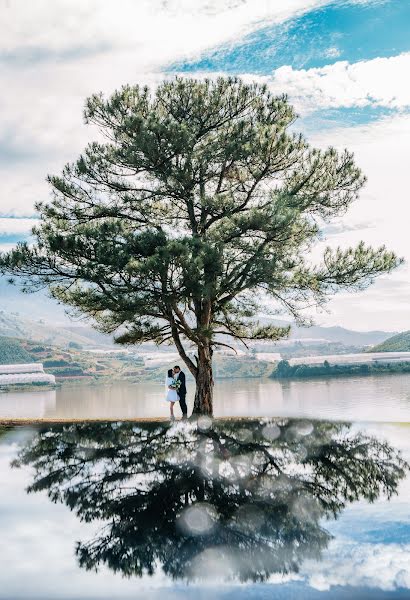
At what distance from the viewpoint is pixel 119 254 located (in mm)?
17203

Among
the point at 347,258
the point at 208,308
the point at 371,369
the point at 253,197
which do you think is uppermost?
the point at 253,197

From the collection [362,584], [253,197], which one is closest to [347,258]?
[253,197]

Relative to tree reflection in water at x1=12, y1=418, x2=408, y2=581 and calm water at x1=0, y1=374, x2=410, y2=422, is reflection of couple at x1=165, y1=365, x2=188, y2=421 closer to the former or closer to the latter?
tree reflection in water at x1=12, y1=418, x2=408, y2=581

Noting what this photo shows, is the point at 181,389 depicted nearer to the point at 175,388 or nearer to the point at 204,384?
the point at 175,388

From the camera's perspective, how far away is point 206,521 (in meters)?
6.14

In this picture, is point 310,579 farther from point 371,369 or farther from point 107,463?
point 371,369

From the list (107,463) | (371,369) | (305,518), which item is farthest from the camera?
(371,369)

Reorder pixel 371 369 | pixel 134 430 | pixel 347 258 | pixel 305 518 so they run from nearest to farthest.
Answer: pixel 305 518 < pixel 134 430 < pixel 347 258 < pixel 371 369

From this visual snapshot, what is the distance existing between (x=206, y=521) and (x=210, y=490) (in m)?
1.37

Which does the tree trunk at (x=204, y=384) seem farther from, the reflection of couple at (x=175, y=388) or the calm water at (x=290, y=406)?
the calm water at (x=290, y=406)

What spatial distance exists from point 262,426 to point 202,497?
857 centimetres

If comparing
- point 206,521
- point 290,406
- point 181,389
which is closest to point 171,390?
point 181,389

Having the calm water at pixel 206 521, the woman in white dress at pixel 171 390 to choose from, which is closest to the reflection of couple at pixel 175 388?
the woman in white dress at pixel 171 390

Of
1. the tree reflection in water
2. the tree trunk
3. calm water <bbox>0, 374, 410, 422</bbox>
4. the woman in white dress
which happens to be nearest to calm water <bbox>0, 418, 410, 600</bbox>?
the tree reflection in water
